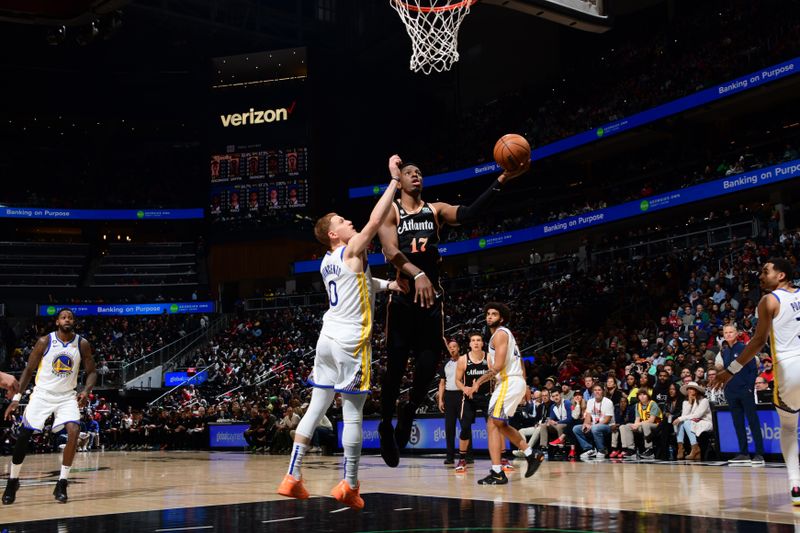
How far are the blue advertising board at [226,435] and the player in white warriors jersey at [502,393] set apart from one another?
495 inches

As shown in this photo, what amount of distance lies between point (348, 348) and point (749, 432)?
26.9ft

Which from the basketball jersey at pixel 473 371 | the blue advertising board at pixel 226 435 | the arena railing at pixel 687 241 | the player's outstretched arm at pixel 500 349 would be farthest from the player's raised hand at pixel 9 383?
the arena railing at pixel 687 241

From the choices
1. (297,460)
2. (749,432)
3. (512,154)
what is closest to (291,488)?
(297,460)

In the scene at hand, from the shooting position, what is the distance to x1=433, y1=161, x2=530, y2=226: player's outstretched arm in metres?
6.19

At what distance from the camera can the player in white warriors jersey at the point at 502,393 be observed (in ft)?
30.0

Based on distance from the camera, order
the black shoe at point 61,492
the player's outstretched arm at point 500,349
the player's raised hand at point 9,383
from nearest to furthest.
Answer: the player's raised hand at point 9,383
the black shoe at point 61,492
the player's outstretched arm at point 500,349

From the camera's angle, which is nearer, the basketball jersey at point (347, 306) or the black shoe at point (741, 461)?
the basketball jersey at point (347, 306)

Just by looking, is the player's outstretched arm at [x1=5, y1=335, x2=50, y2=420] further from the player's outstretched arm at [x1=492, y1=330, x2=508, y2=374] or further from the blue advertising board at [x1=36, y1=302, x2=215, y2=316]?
the blue advertising board at [x1=36, y1=302, x2=215, y2=316]

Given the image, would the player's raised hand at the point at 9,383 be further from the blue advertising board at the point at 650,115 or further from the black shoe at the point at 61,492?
the blue advertising board at the point at 650,115

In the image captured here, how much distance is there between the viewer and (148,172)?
1716 inches

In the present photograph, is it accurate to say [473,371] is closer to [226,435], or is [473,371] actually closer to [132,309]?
[226,435]

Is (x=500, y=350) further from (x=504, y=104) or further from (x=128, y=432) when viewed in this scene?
(x=504, y=104)

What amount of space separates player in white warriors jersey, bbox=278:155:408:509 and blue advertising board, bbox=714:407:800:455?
7.44 meters

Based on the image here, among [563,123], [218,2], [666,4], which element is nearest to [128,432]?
[563,123]
